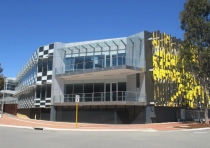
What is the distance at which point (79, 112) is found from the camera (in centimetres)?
3120

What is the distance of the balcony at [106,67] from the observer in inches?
1041

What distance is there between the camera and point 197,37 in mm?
25703

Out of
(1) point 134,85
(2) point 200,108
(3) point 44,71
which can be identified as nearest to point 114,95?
(1) point 134,85

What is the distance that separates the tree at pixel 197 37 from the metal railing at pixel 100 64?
189 inches

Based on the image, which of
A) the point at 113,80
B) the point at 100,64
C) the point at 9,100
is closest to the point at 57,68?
the point at 100,64

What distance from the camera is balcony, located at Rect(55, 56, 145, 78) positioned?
26453 mm

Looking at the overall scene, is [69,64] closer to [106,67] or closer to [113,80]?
[113,80]

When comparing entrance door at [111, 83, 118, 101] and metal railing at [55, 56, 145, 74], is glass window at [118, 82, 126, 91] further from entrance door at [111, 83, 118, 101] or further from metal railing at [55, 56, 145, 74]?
metal railing at [55, 56, 145, 74]

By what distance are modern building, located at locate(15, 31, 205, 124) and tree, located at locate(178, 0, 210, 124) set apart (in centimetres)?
412

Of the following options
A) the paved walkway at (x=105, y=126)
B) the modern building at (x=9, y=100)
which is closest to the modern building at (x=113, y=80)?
the paved walkway at (x=105, y=126)

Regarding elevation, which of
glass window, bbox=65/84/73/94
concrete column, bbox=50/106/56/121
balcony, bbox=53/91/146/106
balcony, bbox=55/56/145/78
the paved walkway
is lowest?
the paved walkway

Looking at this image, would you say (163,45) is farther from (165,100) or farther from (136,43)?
(165,100)

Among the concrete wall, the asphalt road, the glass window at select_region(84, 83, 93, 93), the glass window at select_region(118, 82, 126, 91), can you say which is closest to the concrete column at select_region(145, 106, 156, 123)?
the glass window at select_region(118, 82, 126, 91)

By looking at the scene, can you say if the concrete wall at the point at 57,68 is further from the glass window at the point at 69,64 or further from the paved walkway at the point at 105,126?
the paved walkway at the point at 105,126
